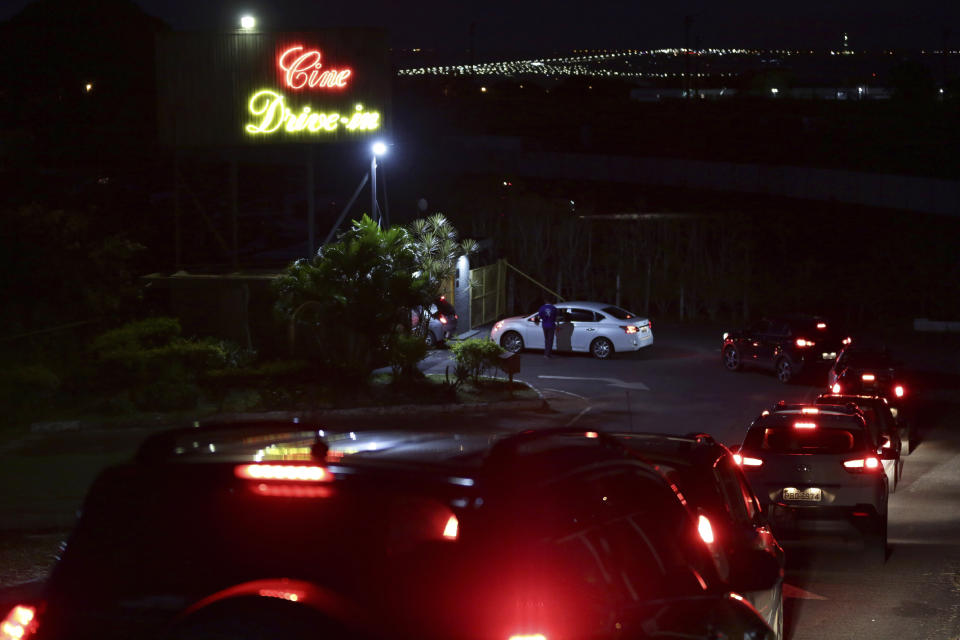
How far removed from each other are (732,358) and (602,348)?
3545 millimetres

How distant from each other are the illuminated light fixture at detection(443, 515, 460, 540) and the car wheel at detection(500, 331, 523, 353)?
95.9ft

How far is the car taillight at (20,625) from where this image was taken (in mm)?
4191

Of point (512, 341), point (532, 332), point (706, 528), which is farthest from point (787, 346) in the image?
point (706, 528)

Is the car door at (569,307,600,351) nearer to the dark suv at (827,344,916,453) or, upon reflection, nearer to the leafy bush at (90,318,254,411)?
the dark suv at (827,344,916,453)

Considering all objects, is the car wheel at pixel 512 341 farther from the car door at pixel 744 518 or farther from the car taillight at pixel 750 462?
the car door at pixel 744 518

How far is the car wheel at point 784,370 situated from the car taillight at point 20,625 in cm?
2608

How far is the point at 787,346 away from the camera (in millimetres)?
Answer: 29047

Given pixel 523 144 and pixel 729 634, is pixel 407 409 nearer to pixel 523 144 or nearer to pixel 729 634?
pixel 729 634

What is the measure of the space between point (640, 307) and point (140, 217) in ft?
71.0

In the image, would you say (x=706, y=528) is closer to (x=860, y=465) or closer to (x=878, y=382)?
(x=860, y=465)

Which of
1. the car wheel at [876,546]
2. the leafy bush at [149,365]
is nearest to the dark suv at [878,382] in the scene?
the car wheel at [876,546]

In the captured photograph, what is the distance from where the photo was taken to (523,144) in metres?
74.6

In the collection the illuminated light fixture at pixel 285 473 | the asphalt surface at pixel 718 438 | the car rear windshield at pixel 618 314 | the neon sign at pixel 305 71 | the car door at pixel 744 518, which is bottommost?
the asphalt surface at pixel 718 438

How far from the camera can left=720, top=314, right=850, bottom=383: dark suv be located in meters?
28.9
